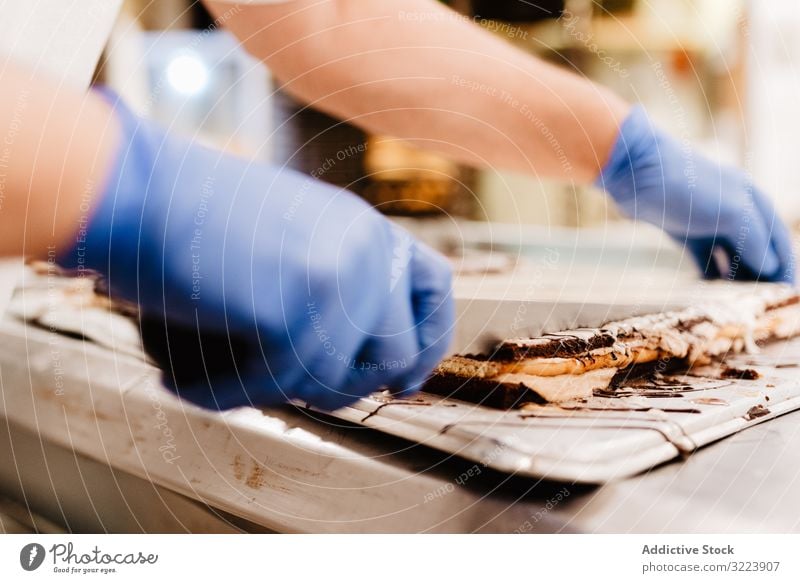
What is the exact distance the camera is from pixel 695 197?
574 mm

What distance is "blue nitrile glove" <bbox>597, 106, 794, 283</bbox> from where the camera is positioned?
0.56 meters

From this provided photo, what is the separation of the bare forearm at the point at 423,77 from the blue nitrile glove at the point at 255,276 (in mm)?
105

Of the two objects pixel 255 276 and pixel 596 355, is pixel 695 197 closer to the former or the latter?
pixel 596 355

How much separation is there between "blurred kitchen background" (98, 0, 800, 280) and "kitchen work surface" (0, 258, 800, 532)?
0.18 m

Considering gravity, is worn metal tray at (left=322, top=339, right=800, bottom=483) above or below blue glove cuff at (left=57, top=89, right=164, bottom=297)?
below

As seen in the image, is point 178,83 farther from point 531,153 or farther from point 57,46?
point 531,153

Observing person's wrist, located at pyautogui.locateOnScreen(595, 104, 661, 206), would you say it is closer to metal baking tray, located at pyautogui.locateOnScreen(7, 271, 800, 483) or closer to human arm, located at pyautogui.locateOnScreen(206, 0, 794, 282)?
human arm, located at pyautogui.locateOnScreen(206, 0, 794, 282)

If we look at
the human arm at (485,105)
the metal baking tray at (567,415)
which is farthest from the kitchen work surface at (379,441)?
the human arm at (485,105)

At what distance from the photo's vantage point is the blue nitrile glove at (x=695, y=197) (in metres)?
0.56

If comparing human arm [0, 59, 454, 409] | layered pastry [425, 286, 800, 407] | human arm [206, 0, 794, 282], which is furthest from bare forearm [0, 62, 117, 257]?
layered pastry [425, 286, 800, 407]

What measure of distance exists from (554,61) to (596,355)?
0.27 meters

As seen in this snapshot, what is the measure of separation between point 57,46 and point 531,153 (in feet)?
1.35

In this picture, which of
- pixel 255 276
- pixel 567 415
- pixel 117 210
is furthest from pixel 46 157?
pixel 567 415

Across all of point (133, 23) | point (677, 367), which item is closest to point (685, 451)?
point (677, 367)
